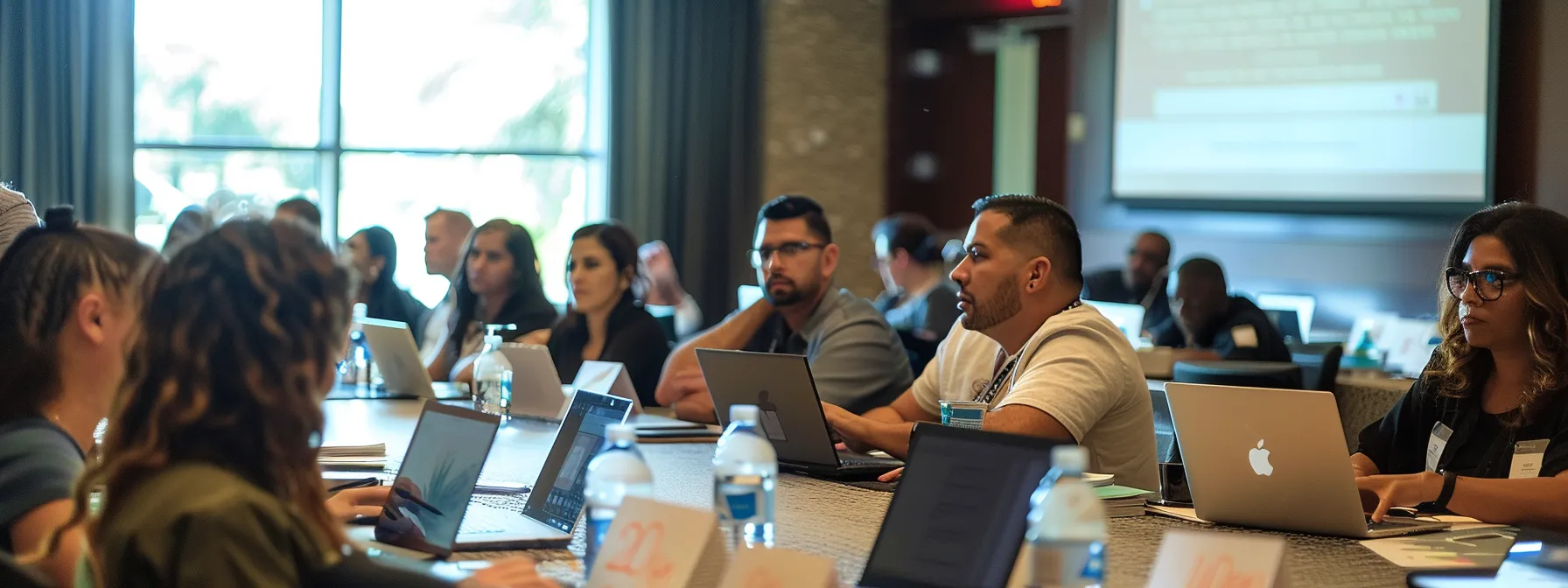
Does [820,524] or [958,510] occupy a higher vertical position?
[958,510]

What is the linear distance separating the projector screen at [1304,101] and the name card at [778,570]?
5.74 m

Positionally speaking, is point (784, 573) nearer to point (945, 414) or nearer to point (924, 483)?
point (924, 483)

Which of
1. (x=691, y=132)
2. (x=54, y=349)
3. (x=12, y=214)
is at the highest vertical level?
(x=691, y=132)

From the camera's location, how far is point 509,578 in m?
1.65

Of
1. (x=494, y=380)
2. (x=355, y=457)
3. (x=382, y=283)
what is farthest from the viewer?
(x=382, y=283)

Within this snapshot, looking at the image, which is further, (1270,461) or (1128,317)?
(1128,317)

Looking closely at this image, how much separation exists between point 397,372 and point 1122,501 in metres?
2.55

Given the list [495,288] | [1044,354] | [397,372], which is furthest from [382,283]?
[1044,354]

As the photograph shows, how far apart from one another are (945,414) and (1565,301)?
105 cm

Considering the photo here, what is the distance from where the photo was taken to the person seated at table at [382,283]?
5.91 meters

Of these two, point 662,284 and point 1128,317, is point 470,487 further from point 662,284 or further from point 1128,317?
point 662,284

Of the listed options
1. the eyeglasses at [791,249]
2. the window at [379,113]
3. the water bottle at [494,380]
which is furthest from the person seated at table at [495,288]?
the window at [379,113]

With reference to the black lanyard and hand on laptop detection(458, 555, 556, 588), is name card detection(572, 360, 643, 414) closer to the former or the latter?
the black lanyard

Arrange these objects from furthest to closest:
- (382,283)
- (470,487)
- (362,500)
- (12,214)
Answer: (382,283) → (12,214) → (362,500) → (470,487)
